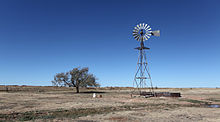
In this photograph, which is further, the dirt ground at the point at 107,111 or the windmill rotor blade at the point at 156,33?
the windmill rotor blade at the point at 156,33

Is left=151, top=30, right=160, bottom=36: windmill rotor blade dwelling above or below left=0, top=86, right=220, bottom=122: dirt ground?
above

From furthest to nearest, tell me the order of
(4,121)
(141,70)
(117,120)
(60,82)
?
(60,82), (141,70), (117,120), (4,121)

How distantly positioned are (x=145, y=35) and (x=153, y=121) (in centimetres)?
2394

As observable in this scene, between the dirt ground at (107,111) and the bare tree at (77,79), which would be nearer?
the dirt ground at (107,111)

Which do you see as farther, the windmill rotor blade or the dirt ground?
the windmill rotor blade

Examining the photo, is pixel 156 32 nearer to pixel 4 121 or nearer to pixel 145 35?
pixel 145 35

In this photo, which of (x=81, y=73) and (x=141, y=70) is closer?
(x=141, y=70)

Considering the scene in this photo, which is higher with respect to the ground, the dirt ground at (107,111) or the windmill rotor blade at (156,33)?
the windmill rotor blade at (156,33)

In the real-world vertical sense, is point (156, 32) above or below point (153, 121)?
above

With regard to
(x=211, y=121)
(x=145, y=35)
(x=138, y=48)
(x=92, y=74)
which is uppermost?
(x=145, y=35)

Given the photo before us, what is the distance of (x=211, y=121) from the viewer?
43.1 ft

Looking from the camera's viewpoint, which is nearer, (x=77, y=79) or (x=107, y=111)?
(x=107, y=111)

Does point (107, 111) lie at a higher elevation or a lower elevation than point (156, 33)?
lower

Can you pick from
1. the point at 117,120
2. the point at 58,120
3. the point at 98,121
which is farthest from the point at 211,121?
the point at 58,120
